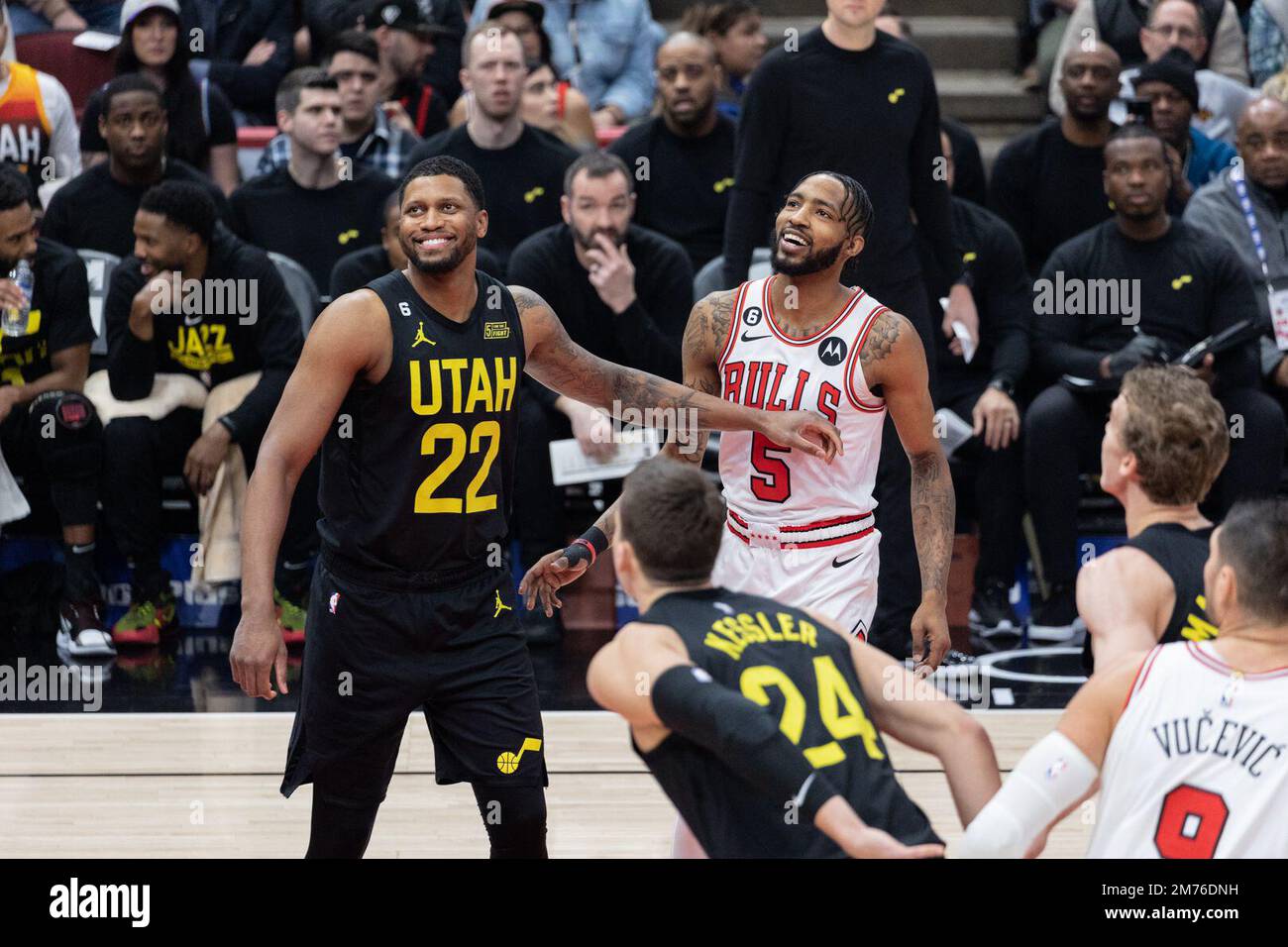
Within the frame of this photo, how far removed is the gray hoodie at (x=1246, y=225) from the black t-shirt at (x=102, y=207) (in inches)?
172

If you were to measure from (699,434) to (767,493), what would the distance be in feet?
0.81

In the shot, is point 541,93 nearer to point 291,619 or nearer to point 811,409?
point 291,619

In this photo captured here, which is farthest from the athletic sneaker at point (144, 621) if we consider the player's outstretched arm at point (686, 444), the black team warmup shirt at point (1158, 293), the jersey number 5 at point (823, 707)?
the jersey number 5 at point (823, 707)

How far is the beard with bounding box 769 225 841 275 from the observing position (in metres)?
4.55

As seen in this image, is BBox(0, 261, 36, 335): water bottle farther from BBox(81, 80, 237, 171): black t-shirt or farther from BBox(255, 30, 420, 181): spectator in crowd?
BBox(255, 30, 420, 181): spectator in crowd

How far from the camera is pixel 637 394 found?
15.0 feet

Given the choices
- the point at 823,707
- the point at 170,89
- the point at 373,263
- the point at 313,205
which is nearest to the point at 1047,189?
the point at 373,263

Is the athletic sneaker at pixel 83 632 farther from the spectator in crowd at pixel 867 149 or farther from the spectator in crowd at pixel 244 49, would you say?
the spectator in crowd at pixel 244 49

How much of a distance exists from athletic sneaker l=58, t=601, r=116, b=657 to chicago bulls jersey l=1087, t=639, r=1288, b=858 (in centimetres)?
500

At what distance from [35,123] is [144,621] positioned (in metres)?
2.54

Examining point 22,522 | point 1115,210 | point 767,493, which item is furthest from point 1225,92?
point 22,522

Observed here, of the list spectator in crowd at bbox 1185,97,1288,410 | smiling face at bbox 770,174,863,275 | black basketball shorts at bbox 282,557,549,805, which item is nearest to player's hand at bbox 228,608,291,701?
black basketball shorts at bbox 282,557,549,805
